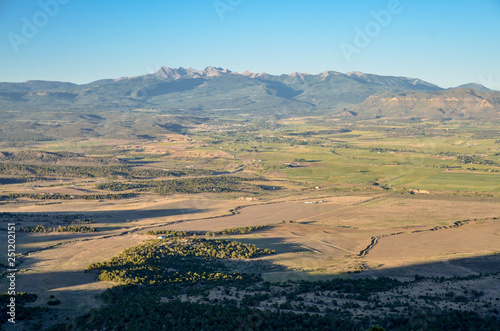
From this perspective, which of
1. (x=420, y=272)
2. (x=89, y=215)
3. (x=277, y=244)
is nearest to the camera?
(x=420, y=272)

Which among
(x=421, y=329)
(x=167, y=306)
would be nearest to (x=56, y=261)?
(x=167, y=306)

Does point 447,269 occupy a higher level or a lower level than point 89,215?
higher

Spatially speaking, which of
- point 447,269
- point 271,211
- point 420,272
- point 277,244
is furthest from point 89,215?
point 447,269

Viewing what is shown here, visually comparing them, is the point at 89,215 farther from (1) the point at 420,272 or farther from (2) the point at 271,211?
(1) the point at 420,272

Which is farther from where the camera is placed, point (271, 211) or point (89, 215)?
point (271, 211)

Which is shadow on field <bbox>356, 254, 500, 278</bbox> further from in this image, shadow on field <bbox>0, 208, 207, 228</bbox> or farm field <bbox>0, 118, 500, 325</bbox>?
Answer: shadow on field <bbox>0, 208, 207, 228</bbox>

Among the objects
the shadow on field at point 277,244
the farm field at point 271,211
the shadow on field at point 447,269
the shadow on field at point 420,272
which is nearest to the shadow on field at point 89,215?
the farm field at point 271,211

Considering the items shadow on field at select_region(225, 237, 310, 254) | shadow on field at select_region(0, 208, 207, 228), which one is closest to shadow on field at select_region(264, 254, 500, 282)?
shadow on field at select_region(225, 237, 310, 254)

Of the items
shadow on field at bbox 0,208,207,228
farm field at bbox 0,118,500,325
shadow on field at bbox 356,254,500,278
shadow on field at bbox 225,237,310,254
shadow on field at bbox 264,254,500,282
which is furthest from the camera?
shadow on field at bbox 0,208,207,228

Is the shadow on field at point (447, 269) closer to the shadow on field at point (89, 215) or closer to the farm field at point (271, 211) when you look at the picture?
the farm field at point (271, 211)

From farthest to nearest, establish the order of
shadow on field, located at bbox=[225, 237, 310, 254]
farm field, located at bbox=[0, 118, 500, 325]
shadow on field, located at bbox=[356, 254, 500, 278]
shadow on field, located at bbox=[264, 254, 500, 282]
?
shadow on field, located at bbox=[225, 237, 310, 254] → farm field, located at bbox=[0, 118, 500, 325] → shadow on field, located at bbox=[356, 254, 500, 278] → shadow on field, located at bbox=[264, 254, 500, 282]

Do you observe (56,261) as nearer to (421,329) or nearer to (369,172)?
(421,329)

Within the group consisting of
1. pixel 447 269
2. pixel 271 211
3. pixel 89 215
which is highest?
pixel 447 269
